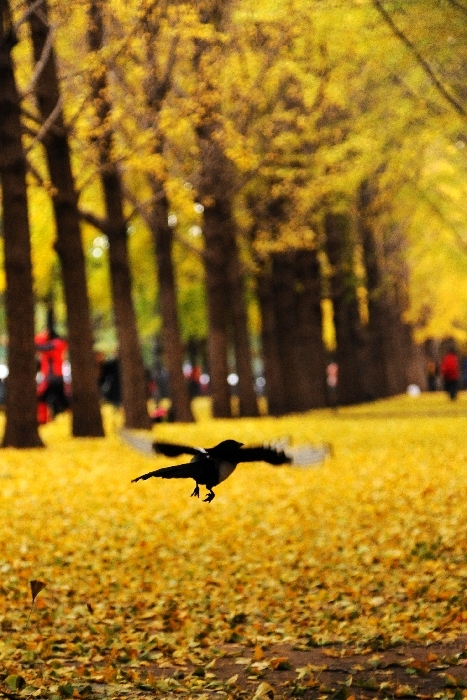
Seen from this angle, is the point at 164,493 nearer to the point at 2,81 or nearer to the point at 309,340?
the point at 2,81

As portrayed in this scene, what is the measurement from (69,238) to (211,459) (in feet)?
53.7

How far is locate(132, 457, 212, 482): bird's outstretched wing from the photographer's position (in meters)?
5.38

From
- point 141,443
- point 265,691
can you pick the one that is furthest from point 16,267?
point 265,691

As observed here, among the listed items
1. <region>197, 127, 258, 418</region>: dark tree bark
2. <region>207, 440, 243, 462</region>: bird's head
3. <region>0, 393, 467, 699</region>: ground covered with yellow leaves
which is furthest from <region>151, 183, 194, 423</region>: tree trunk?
<region>207, 440, 243, 462</region>: bird's head

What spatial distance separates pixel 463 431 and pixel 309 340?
40.5ft

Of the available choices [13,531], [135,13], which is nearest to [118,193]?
[135,13]

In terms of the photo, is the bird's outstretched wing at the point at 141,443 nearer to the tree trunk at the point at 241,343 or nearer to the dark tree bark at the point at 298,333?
the tree trunk at the point at 241,343

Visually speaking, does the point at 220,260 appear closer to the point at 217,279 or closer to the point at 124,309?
the point at 217,279

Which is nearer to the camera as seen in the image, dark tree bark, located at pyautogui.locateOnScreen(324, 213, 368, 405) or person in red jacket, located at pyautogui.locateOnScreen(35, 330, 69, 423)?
person in red jacket, located at pyautogui.locateOnScreen(35, 330, 69, 423)

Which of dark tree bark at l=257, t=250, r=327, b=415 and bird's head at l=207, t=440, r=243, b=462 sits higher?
dark tree bark at l=257, t=250, r=327, b=415

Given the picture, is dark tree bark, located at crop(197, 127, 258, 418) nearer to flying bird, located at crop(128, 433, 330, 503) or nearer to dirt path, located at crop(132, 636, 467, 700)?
dirt path, located at crop(132, 636, 467, 700)

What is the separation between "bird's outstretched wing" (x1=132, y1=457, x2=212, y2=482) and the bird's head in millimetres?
95

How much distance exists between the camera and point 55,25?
1933 cm

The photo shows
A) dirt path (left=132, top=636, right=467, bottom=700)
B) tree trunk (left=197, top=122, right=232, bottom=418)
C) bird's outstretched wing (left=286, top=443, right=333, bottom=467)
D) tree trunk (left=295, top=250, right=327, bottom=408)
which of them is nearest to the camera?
bird's outstretched wing (left=286, top=443, right=333, bottom=467)
